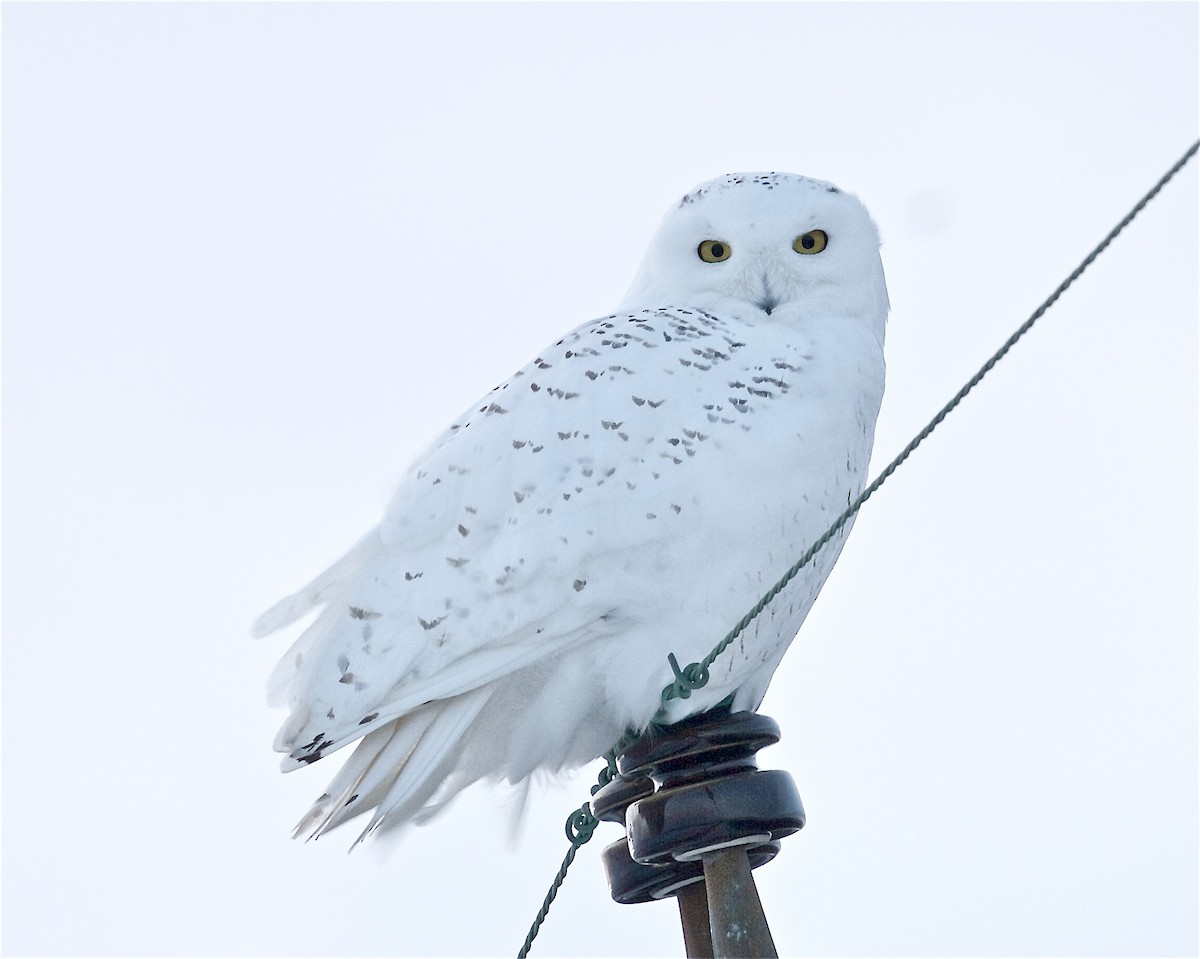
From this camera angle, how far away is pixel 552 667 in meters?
2.93

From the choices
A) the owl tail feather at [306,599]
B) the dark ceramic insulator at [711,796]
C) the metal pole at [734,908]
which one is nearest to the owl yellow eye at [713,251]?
the owl tail feather at [306,599]

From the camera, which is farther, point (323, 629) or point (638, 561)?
point (323, 629)

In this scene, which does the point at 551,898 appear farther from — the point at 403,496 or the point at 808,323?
the point at 808,323

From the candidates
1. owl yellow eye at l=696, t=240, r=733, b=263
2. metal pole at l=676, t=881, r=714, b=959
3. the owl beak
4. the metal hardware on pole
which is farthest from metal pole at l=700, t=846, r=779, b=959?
owl yellow eye at l=696, t=240, r=733, b=263

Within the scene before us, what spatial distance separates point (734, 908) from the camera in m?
2.56

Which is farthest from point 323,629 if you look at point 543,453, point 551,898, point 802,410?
point 802,410

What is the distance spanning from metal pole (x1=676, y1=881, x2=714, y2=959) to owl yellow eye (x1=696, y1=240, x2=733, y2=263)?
4.33ft

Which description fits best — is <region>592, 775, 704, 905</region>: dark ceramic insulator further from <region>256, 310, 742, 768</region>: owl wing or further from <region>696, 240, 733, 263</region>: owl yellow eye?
<region>696, 240, 733, 263</region>: owl yellow eye

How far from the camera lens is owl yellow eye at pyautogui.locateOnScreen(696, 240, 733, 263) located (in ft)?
11.0

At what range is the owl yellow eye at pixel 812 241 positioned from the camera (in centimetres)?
333

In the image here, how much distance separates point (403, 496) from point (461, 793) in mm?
605

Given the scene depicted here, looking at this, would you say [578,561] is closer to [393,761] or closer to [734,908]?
[393,761]

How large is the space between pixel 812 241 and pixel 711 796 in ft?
4.23

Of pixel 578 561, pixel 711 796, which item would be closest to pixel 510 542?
pixel 578 561
